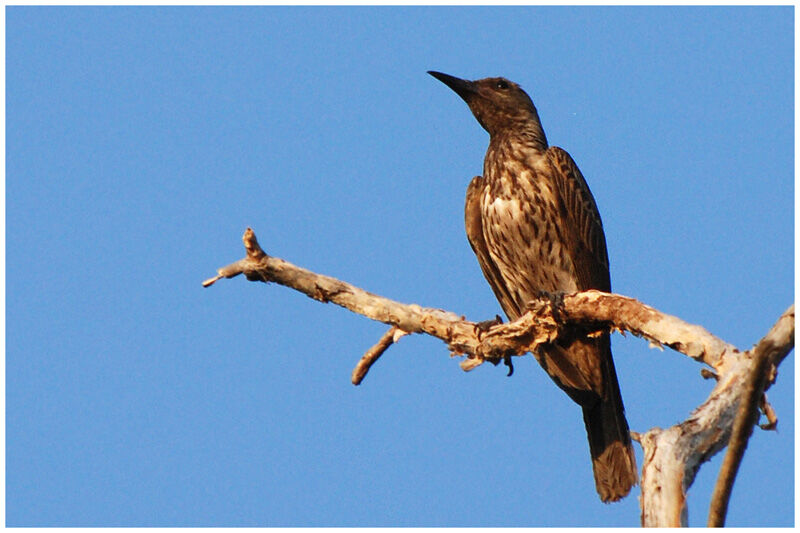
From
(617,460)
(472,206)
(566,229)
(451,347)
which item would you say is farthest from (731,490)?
(472,206)

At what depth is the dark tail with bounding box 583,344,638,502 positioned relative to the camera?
19.0 ft

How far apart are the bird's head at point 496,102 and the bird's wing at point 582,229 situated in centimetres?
70

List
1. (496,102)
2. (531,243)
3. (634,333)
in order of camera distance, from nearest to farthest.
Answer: (634,333)
(531,243)
(496,102)

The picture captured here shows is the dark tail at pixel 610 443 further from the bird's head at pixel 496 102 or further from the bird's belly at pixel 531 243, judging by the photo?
the bird's head at pixel 496 102

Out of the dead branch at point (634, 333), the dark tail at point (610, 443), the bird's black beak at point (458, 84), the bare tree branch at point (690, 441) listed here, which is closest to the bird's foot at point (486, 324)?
the dead branch at point (634, 333)

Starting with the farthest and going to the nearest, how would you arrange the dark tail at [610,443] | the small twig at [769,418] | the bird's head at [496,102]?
the bird's head at [496,102] < the dark tail at [610,443] < the small twig at [769,418]

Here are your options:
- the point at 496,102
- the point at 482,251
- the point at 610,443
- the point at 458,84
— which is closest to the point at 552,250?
the point at 482,251

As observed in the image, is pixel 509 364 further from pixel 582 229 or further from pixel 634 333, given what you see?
pixel 582 229

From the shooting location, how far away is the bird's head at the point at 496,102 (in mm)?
7008

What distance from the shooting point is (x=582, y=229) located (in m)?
6.25

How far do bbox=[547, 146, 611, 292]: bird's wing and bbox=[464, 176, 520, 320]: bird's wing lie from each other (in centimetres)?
54

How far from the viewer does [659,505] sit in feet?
11.7

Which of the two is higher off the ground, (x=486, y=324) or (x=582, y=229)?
(x=582, y=229)

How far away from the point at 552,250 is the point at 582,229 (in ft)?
0.76
